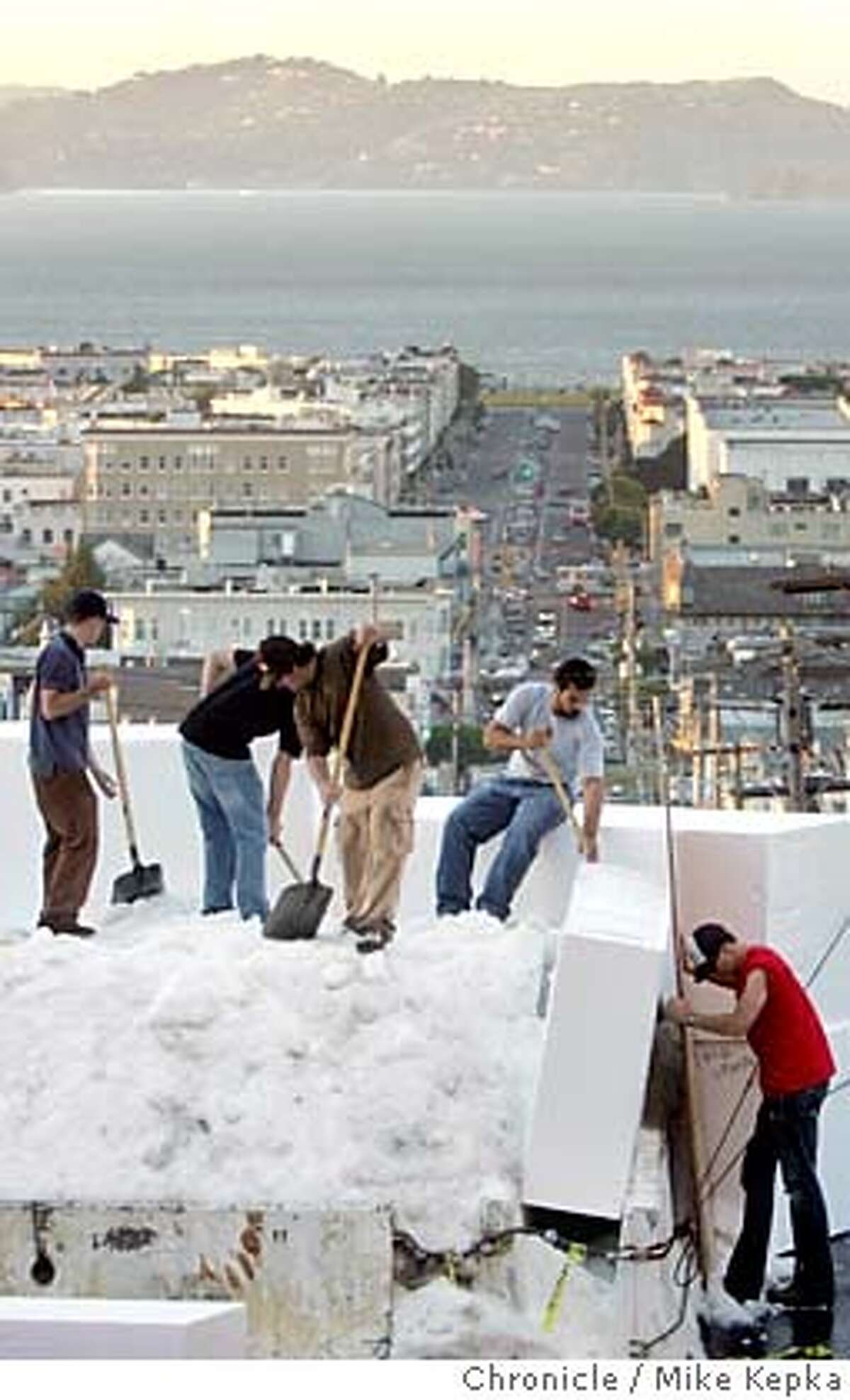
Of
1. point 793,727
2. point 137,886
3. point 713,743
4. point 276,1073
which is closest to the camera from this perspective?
point 276,1073

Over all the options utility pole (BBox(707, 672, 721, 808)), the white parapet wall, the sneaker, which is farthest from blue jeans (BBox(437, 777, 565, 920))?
utility pole (BBox(707, 672, 721, 808))

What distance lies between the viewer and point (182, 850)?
235 inches

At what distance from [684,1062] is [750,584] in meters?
8.95

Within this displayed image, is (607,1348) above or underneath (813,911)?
underneath

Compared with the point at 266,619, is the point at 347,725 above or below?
above

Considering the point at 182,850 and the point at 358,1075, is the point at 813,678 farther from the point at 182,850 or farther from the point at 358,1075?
the point at 358,1075

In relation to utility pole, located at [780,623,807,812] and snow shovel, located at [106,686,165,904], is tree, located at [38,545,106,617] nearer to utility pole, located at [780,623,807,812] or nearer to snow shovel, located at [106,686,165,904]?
utility pole, located at [780,623,807,812]

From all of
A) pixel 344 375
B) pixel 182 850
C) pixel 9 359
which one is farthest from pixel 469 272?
pixel 182 850

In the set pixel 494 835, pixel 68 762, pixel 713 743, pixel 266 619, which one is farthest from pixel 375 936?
pixel 266 619

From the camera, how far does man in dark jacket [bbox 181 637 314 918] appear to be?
5.60 metres

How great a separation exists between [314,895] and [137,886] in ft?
1.92

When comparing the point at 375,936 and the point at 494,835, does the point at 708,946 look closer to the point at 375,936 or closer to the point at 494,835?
the point at 375,936

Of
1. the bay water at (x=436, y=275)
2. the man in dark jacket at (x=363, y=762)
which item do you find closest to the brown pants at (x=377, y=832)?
the man in dark jacket at (x=363, y=762)

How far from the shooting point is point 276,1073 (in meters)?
4.71
